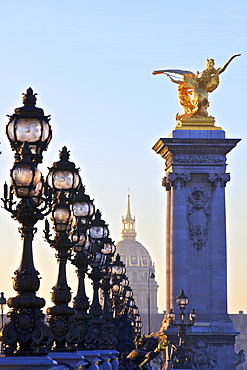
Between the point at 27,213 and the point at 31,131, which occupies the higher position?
the point at 31,131

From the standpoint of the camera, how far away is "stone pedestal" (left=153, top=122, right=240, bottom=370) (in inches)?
3415

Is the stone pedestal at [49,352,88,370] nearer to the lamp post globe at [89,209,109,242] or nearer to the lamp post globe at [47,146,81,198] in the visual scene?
the lamp post globe at [47,146,81,198]

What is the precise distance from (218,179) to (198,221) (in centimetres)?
312

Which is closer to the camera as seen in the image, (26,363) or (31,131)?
(26,363)

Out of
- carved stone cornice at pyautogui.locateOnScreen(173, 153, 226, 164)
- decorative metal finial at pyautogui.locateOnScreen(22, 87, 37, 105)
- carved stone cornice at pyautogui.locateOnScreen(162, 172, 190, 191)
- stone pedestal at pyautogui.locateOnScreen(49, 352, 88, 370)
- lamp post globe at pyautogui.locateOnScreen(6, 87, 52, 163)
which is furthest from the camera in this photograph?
carved stone cornice at pyautogui.locateOnScreen(173, 153, 226, 164)

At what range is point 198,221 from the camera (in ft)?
286

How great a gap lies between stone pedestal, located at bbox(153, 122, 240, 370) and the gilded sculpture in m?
3.39

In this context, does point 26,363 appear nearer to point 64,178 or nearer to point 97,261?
point 64,178

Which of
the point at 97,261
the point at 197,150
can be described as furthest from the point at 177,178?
the point at 97,261

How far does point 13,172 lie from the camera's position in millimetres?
19609

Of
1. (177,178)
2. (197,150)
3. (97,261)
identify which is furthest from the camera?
(197,150)

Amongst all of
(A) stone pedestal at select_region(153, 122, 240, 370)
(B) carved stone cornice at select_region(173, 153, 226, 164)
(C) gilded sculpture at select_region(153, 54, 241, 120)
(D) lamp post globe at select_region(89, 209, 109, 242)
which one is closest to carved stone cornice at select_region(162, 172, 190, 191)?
(A) stone pedestal at select_region(153, 122, 240, 370)

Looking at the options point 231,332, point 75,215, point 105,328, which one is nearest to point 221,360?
point 231,332

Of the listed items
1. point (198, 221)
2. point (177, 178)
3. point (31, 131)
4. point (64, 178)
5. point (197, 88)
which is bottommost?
point (31, 131)
